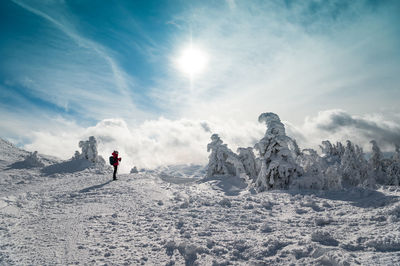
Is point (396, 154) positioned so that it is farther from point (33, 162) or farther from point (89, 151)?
point (33, 162)

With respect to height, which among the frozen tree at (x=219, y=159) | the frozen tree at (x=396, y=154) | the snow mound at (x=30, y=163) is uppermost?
the frozen tree at (x=396, y=154)

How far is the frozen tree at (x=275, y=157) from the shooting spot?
54.1 ft

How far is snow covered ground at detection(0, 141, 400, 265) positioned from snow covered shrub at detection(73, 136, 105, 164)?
722 inches

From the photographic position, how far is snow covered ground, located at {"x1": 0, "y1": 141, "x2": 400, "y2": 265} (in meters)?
5.48

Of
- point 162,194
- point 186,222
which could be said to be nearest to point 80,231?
point 186,222

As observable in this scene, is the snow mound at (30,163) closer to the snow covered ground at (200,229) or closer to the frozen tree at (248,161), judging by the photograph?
the snow covered ground at (200,229)

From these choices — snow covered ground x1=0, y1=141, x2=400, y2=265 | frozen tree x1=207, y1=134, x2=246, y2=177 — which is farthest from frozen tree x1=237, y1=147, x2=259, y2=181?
snow covered ground x1=0, y1=141, x2=400, y2=265

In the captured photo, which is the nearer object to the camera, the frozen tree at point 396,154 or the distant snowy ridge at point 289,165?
the distant snowy ridge at point 289,165

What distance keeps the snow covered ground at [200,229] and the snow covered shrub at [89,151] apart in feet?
60.2

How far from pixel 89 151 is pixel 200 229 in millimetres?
26561

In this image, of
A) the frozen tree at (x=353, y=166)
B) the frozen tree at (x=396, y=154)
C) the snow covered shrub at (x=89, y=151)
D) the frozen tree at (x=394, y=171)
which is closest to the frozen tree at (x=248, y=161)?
the frozen tree at (x=353, y=166)

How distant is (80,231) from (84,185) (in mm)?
8156

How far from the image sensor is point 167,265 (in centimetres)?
552

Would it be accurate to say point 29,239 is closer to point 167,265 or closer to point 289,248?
point 167,265
